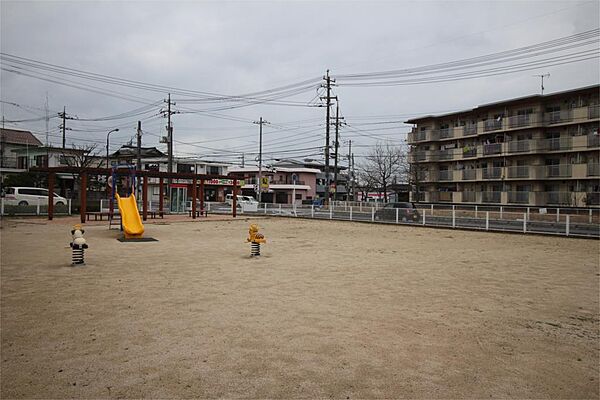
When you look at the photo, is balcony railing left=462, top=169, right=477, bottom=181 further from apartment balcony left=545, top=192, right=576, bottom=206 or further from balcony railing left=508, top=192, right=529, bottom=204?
apartment balcony left=545, top=192, right=576, bottom=206

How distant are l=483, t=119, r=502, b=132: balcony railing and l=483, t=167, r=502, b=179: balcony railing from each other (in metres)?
3.17

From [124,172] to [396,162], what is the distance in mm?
36117

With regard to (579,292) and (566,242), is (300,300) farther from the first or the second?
(566,242)

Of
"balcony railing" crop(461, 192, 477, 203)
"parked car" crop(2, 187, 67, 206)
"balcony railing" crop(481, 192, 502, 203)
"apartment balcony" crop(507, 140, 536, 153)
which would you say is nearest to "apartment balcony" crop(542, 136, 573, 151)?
"apartment balcony" crop(507, 140, 536, 153)

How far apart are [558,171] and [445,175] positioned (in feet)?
30.7

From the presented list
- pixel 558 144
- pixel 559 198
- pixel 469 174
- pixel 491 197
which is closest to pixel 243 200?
pixel 469 174

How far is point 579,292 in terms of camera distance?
24.0ft

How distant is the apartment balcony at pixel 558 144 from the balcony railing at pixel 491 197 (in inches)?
188

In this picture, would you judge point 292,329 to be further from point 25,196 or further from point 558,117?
point 558,117

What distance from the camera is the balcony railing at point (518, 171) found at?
1241 inches

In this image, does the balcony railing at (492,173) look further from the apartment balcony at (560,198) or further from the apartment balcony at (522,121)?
the apartment balcony at (560,198)

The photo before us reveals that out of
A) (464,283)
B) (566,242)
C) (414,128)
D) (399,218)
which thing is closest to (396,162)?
(414,128)

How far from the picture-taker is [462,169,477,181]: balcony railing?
35.1 meters

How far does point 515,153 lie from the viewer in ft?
105
